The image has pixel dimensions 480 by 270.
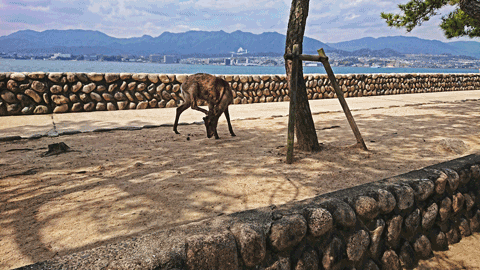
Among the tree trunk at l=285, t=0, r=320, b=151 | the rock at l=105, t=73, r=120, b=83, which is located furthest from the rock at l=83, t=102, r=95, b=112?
the tree trunk at l=285, t=0, r=320, b=151

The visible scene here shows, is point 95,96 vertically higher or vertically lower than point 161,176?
higher

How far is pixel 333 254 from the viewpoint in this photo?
6.97 ft

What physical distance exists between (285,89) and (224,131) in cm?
624

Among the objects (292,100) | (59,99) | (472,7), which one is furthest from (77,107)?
(472,7)

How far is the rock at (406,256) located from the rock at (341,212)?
791mm

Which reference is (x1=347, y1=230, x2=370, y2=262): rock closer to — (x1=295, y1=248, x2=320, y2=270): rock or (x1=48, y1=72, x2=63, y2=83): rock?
(x1=295, y1=248, x2=320, y2=270): rock

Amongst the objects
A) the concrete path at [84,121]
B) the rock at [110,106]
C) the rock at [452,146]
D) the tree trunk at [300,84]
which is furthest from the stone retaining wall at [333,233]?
the rock at [110,106]

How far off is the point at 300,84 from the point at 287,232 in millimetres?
2706

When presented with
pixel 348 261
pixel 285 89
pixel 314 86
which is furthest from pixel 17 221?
pixel 314 86

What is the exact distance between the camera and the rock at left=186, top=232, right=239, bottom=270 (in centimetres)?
156

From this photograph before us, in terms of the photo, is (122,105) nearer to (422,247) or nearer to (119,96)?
(119,96)

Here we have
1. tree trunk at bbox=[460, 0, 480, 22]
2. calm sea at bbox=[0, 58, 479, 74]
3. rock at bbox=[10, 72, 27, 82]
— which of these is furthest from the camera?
calm sea at bbox=[0, 58, 479, 74]

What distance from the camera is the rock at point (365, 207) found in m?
2.23

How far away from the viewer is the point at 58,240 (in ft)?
6.42
